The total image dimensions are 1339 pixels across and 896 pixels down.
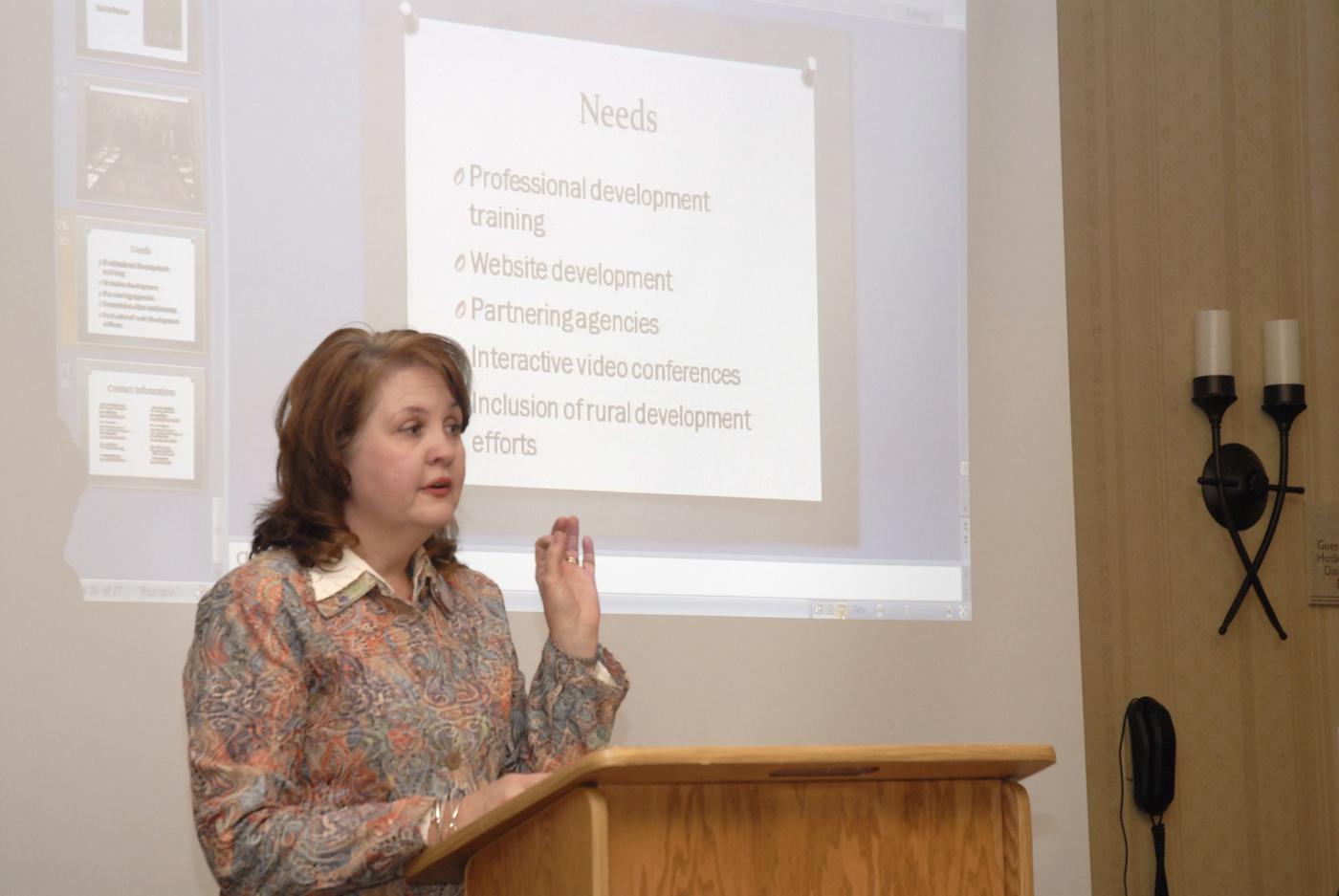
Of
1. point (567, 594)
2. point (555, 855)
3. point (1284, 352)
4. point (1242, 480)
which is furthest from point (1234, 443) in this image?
point (555, 855)

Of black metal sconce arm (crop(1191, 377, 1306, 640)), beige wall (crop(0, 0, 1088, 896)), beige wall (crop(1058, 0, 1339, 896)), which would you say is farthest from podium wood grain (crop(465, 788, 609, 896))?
black metal sconce arm (crop(1191, 377, 1306, 640))

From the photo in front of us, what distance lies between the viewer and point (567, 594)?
1975 mm

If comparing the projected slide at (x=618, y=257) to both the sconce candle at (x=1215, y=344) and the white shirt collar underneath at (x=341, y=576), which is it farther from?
the sconce candle at (x=1215, y=344)

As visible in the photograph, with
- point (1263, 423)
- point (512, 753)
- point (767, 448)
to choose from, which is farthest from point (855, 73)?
point (512, 753)

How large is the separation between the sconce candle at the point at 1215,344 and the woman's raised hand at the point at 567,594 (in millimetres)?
2053

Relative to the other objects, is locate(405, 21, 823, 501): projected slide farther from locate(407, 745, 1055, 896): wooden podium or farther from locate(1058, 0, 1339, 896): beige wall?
locate(407, 745, 1055, 896): wooden podium

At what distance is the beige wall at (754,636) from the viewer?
2361mm

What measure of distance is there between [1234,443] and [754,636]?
1.42m

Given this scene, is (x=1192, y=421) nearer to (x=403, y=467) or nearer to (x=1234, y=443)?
(x=1234, y=443)

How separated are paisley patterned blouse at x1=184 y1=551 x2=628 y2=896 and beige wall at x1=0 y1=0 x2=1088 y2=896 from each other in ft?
2.55

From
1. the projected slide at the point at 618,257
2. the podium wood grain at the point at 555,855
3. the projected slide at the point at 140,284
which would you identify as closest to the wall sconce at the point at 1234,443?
the projected slide at the point at 618,257

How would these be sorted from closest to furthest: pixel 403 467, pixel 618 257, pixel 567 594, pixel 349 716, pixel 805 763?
pixel 805 763
pixel 349 716
pixel 403 467
pixel 567 594
pixel 618 257

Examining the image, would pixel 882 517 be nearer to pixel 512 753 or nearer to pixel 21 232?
pixel 512 753

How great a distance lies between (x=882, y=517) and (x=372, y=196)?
1.21 m
